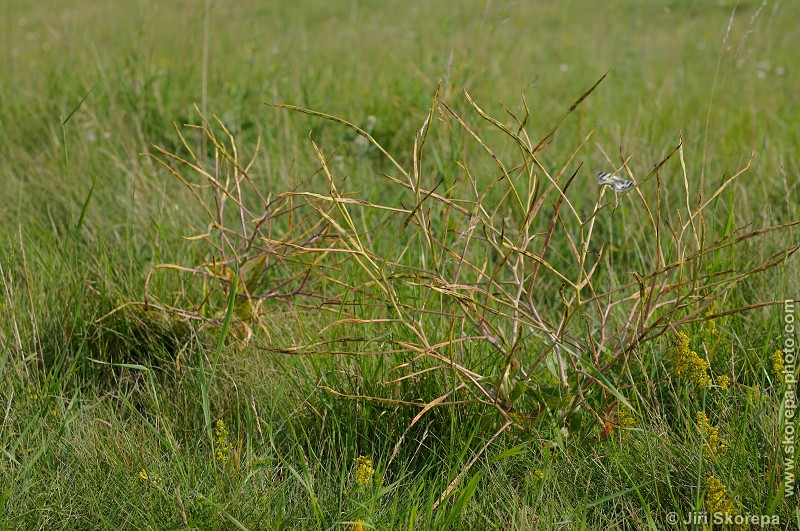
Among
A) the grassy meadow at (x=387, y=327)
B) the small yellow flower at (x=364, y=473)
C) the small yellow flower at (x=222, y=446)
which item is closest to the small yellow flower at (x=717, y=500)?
the grassy meadow at (x=387, y=327)

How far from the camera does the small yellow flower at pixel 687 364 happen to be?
1.56 meters

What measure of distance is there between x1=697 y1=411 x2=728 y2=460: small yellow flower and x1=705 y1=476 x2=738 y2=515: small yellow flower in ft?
0.35

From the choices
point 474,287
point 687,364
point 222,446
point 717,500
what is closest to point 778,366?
point 687,364

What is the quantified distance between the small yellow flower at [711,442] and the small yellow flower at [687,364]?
102mm

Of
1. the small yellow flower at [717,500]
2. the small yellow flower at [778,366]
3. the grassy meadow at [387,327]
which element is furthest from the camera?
the small yellow flower at [778,366]

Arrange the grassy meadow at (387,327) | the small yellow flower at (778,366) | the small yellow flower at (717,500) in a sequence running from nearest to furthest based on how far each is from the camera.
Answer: the small yellow flower at (717,500) → the grassy meadow at (387,327) → the small yellow flower at (778,366)

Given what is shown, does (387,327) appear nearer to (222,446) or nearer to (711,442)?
(222,446)

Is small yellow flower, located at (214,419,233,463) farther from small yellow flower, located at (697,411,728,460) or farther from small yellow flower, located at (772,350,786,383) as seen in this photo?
small yellow flower, located at (772,350,786,383)

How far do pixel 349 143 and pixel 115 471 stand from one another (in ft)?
6.11

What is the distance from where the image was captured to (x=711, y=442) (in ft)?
4.71

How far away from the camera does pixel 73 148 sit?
3031 mm

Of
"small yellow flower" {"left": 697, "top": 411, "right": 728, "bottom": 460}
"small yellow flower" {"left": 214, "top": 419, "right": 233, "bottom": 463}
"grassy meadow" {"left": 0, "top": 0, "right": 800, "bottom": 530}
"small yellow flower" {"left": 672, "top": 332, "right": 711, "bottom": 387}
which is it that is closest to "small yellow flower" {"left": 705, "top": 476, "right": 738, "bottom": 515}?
"grassy meadow" {"left": 0, "top": 0, "right": 800, "bottom": 530}

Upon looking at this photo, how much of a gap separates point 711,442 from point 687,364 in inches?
7.5

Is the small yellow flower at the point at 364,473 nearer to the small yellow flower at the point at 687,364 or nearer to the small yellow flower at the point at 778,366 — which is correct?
the small yellow flower at the point at 687,364
